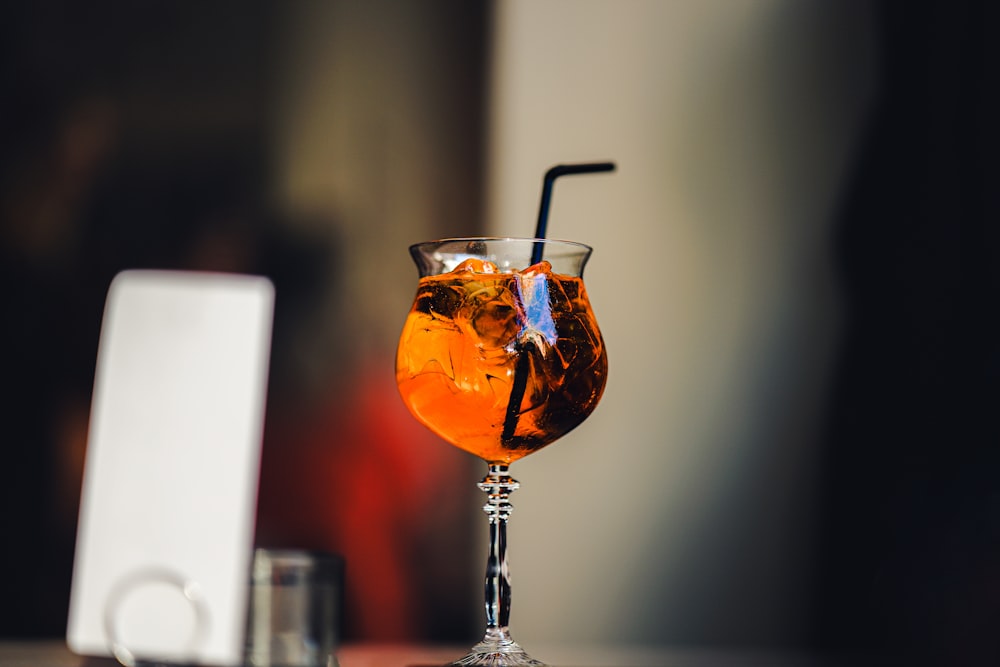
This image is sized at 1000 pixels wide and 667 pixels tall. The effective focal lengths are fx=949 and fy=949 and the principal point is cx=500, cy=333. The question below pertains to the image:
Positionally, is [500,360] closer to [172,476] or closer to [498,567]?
[498,567]

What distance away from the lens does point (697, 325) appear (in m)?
2.36

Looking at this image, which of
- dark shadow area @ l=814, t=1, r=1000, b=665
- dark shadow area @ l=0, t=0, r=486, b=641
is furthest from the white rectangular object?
dark shadow area @ l=814, t=1, r=1000, b=665

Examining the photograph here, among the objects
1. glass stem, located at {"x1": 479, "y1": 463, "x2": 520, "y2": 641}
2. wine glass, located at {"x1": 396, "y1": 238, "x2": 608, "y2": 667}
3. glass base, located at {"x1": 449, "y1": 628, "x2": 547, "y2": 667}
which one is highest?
wine glass, located at {"x1": 396, "y1": 238, "x2": 608, "y2": 667}

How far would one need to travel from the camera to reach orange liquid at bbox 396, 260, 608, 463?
936 millimetres

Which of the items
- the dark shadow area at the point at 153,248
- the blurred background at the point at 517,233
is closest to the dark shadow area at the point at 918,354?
the blurred background at the point at 517,233

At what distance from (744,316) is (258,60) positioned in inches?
54.1

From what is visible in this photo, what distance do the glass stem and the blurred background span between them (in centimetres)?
141

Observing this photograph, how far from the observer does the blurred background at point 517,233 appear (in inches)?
91.4

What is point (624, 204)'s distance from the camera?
7.79ft

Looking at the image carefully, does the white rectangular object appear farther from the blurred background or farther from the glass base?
the glass base

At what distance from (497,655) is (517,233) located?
61.1 inches

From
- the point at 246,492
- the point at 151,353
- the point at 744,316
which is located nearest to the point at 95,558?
the point at 246,492

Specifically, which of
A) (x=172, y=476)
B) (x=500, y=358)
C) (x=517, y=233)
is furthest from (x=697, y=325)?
(x=500, y=358)

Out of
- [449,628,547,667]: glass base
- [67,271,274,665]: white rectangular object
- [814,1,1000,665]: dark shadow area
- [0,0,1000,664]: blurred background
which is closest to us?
[449,628,547,667]: glass base
